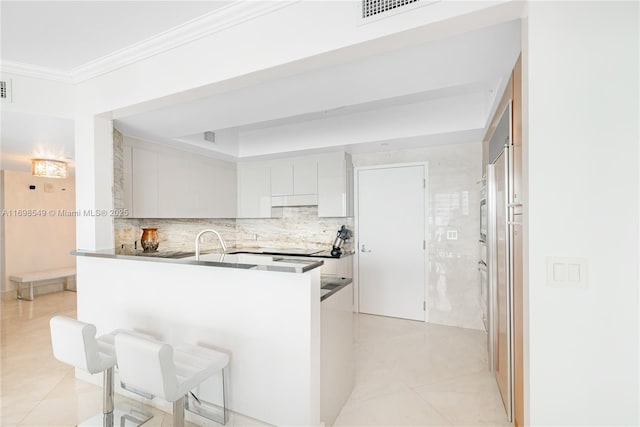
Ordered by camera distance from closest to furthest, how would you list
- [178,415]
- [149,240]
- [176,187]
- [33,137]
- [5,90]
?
1. [178,415]
2. [5,90]
3. [33,137]
4. [149,240]
5. [176,187]

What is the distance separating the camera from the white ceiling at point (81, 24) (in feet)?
5.57

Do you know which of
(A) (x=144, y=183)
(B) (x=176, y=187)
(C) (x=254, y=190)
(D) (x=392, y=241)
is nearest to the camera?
(A) (x=144, y=183)

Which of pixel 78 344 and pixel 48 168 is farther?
pixel 48 168

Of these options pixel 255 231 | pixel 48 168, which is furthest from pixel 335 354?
pixel 48 168

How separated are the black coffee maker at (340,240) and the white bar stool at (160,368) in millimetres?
2559

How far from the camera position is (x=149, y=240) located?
3770 mm

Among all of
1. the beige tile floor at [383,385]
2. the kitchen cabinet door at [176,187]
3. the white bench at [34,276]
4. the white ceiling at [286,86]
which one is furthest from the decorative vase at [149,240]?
the white bench at [34,276]

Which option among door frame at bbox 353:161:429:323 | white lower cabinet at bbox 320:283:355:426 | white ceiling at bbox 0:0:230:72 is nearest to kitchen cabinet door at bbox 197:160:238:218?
door frame at bbox 353:161:429:323

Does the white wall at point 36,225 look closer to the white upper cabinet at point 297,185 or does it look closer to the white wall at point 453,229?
the white upper cabinet at point 297,185

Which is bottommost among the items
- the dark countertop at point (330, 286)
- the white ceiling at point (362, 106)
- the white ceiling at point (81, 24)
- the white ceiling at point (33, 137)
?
the dark countertop at point (330, 286)

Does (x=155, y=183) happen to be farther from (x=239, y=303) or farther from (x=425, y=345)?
(x=425, y=345)
